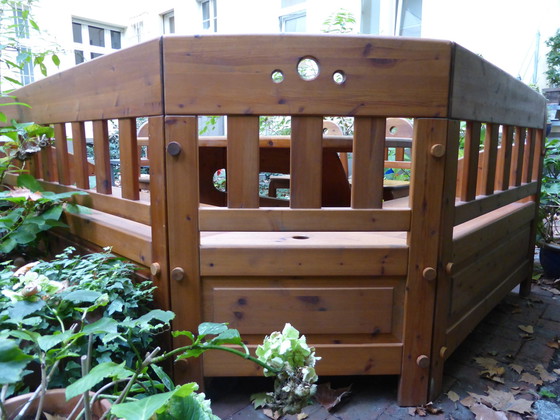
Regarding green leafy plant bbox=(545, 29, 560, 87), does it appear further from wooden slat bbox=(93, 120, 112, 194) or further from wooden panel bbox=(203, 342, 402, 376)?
wooden slat bbox=(93, 120, 112, 194)

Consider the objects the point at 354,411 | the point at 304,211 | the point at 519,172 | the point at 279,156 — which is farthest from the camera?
the point at 279,156

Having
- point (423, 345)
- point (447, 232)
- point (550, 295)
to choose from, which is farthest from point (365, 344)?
point (550, 295)

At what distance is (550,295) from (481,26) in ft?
10.4

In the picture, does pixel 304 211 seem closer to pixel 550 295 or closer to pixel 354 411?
pixel 354 411

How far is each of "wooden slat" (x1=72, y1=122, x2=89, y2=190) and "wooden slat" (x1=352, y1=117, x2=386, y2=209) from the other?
4.04 ft

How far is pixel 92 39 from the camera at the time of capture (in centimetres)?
951

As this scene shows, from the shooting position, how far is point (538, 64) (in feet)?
15.4

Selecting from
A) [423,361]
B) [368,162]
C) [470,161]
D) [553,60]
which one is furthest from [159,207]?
[553,60]

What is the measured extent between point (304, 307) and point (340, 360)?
0.24 m

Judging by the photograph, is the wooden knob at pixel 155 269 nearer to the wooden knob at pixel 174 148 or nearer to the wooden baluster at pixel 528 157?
the wooden knob at pixel 174 148

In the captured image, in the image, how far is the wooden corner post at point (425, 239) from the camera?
1.42 meters

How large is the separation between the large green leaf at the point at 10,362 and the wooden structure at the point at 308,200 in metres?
0.84

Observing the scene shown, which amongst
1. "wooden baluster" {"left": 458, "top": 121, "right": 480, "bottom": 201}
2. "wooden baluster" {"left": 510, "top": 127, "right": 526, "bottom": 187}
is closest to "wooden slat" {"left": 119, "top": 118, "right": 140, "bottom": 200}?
"wooden baluster" {"left": 458, "top": 121, "right": 480, "bottom": 201}

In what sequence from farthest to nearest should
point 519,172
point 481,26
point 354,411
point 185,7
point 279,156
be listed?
Answer: point 185,7, point 481,26, point 279,156, point 519,172, point 354,411
